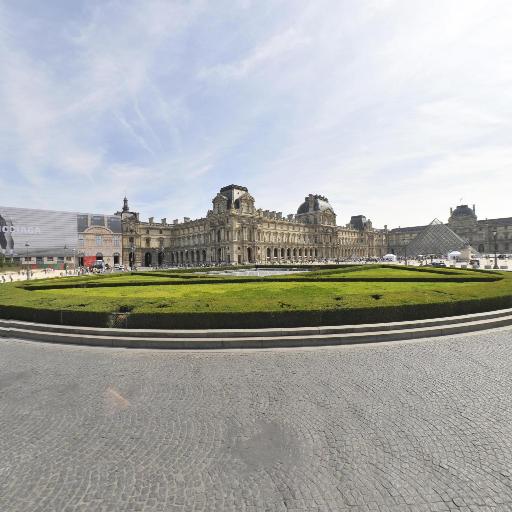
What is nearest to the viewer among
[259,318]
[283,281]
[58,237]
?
[259,318]

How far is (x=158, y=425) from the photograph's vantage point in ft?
16.4

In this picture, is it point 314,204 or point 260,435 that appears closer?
point 260,435

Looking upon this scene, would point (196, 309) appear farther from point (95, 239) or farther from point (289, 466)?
point (95, 239)

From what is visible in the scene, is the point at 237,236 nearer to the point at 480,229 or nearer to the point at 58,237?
the point at 58,237

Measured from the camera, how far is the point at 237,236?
8600 cm

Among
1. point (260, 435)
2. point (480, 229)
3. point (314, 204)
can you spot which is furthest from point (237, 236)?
point (480, 229)

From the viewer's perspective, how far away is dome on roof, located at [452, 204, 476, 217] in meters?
129

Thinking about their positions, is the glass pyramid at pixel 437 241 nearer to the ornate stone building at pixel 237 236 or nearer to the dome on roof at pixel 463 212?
the ornate stone building at pixel 237 236

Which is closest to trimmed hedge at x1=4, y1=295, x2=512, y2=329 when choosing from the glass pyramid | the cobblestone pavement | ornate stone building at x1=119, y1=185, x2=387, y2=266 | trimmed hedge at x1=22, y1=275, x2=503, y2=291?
the cobblestone pavement

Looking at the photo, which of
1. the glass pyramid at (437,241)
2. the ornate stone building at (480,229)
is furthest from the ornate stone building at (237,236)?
the ornate stone building at (480,229)

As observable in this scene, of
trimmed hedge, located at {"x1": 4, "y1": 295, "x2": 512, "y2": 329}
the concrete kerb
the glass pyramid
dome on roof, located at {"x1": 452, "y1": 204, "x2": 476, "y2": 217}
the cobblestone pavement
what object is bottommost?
the cobblestone pavement

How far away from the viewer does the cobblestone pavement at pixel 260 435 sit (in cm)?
358

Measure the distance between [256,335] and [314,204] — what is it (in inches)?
4415

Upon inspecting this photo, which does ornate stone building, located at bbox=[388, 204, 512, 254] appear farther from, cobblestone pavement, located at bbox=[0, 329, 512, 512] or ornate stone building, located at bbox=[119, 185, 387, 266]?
cobblestone pavement, located at bbox=[0, 329, 512, 512]
